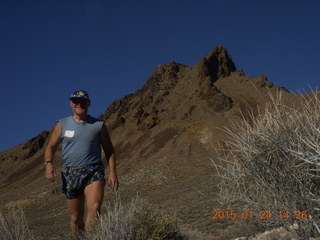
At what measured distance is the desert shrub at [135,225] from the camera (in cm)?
336

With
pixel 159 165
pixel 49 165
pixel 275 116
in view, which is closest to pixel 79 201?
pixel 49 165

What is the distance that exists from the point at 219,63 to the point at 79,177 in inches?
2178

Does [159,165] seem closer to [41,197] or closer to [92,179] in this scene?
[41,197]

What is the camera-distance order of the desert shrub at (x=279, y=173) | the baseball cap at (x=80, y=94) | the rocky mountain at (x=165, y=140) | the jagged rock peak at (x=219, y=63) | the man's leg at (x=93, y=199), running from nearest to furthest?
the desert shrub at (x=279, y=173) < the man's leg at (x=93, y=199) < the baseball cap at (x=80, y=94) < the rocky mountain at (x=165, y=140) < the jagged rock peak at (x=219, y=63)

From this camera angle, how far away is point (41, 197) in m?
31.4

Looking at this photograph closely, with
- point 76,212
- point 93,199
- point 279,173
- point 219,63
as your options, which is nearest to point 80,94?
point 93,199

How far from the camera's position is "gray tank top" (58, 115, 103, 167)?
3824 mm

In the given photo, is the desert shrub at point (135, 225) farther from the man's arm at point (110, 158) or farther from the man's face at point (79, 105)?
the man's face at point (79, 105)

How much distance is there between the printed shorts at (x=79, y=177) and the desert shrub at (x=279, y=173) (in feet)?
5.17

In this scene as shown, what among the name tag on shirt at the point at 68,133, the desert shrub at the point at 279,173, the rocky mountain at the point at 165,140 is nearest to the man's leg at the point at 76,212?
the name tag on shirt at the point at 68,133

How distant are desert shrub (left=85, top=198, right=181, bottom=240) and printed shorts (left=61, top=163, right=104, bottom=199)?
1.23 ft

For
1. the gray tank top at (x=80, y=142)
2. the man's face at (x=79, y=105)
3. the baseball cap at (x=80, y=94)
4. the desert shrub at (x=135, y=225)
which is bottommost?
the desert shrub at (x=135, y=225)

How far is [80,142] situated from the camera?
3855mm

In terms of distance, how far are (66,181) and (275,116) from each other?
244 centimetres
